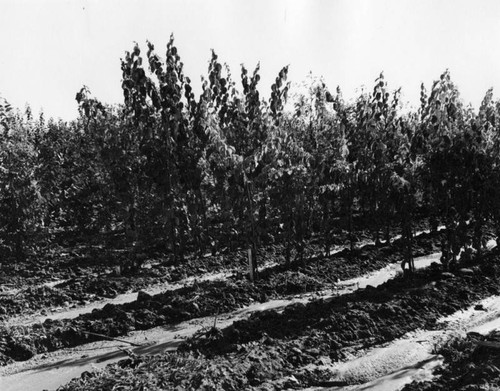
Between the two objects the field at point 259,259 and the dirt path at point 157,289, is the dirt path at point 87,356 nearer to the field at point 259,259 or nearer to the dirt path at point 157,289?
the field at point 259,259

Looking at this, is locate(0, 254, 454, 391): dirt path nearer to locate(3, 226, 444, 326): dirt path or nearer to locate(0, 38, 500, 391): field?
locate(0, 38, 500, 391): field

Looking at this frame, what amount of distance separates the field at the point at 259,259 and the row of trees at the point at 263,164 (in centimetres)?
5

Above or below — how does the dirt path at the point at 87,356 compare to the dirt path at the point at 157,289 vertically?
below

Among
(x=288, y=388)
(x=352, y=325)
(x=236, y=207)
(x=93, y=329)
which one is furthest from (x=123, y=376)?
(x=236, y=207)

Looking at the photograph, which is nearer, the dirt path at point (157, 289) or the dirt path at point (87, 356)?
the dirt path at point (87, 356)

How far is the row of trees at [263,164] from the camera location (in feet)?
32.8

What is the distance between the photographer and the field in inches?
263

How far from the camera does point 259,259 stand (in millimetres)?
13523

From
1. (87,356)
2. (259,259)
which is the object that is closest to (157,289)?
(259,259)

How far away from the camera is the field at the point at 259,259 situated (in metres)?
6.68

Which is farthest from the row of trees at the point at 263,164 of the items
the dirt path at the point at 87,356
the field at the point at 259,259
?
the dirt path at the point at 87,356

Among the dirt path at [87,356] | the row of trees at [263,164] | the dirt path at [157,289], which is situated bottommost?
the dirt path at [87,356]

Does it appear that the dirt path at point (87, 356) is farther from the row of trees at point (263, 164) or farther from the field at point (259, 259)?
the row of trees at point (263, 164)

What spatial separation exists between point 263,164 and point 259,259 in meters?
3.77
